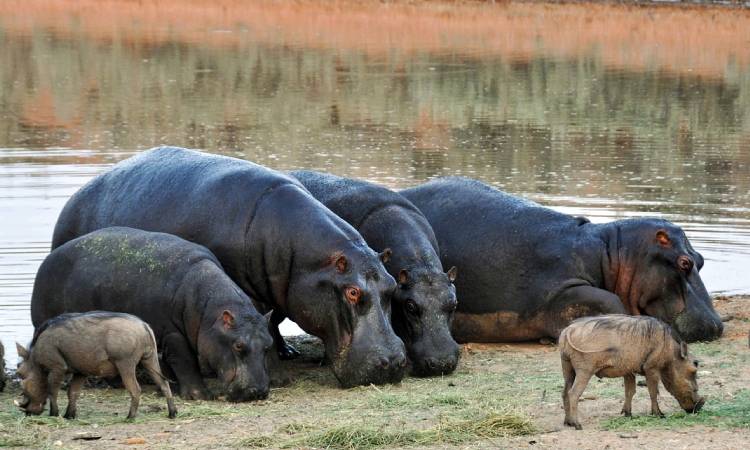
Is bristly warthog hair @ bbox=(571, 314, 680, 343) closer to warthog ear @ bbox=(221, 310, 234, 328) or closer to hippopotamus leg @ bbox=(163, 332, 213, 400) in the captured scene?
warthog ear @ bbox=(221, 310, 234, 328)

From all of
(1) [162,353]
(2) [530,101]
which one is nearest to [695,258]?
(1) [162,353]

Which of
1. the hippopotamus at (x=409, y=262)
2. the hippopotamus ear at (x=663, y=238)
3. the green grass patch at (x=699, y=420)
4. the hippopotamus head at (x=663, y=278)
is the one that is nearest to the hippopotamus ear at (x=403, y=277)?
the hippopotamus at (x=409, y=262)

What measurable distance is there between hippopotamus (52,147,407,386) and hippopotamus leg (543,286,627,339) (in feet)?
5.87

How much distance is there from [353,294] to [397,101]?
18626mm

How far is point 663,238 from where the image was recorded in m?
10.6

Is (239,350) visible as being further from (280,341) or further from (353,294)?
(280,341)

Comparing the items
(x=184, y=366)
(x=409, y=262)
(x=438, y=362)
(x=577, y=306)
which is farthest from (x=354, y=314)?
(x=577, y=306)

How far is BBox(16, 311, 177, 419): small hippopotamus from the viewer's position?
7.82 m

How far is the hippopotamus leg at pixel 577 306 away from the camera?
1045 centimetres

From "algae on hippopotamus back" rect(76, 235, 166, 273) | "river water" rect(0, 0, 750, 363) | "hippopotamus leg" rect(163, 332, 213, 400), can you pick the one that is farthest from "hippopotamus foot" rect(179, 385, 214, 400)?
"river water" rect(0, 0, 750, 363)

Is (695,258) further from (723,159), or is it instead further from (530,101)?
(530,101)

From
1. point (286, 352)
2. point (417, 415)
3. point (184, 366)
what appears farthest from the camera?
point (286, 352)

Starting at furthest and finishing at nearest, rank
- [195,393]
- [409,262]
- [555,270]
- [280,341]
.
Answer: [555,270] → [280,341] → [409,262] → [195,393]

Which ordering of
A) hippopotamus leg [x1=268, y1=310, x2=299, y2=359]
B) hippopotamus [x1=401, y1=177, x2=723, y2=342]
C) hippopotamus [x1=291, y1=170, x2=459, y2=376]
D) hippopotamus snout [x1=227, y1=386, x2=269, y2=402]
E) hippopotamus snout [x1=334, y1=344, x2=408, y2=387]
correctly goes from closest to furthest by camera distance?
hippopotamus snout [x1=227, y1=386, x2=269, y2=402], hippopotamus snout [x1=334, y1=344, x2=408, y2=387], hippopotamus [x1=291, y1=170, x2=459, y2=376], hippopotamus leg [x1=268, y1=310, x2=299, y2=359], hippopotamus [x1=401, y1=177, x2=723, y2=342]
